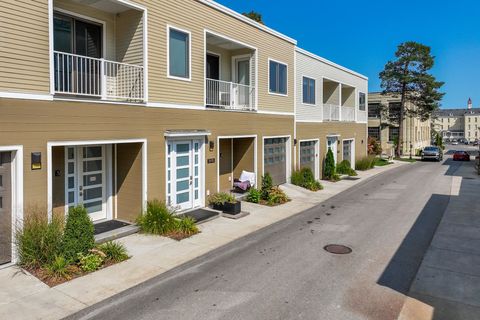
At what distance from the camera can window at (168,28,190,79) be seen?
11898mm

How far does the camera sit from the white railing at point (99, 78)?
10.1 meters

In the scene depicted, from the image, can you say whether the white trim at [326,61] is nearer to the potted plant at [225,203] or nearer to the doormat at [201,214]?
the potted plant at [225,203]

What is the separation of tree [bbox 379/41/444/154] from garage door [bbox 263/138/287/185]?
97.1ft

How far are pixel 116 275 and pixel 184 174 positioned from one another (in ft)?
18.4

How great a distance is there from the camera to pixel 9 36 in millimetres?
7848

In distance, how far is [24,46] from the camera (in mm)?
8109

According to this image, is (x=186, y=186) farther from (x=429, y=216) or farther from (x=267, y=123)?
(x=429, y=216)

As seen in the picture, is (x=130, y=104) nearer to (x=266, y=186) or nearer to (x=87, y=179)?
(x=87, y=179)

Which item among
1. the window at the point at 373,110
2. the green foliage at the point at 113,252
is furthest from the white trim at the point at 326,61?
the window at the point at 373,110

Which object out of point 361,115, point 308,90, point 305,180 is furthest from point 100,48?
point 361,115

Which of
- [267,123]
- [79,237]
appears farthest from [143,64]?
[267,123]

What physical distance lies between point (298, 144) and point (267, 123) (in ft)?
12.4

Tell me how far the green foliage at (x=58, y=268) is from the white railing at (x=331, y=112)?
1941 cm

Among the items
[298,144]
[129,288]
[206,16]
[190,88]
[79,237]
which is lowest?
[129,288]
